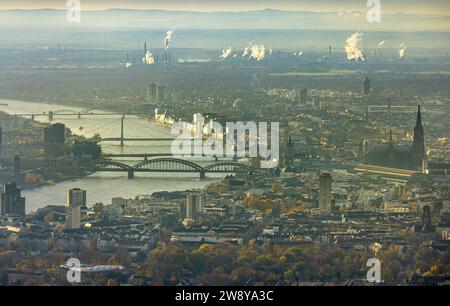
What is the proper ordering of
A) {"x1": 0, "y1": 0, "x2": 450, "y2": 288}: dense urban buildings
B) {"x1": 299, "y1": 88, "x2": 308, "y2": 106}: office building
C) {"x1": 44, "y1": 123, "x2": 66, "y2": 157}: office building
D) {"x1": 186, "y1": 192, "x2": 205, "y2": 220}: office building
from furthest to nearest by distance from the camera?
{"x1": 299, "y1": 88, "x2": 308, "y2": 106}: office building → {"x1": 44, "y1": 123, "x2": 66, "y2": 157}: office building → {"x1": 186, "y1": 192, "x2": 205, "y2": 220}: office building → {"x1": 0, "y1": 0, "x2": 450, "y2": 288}: dense urban buildings

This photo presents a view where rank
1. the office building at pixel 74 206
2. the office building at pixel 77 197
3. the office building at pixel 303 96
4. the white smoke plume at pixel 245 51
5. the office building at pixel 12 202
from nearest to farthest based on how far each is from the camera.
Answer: the office building at pixel 74 206 < the office building at pixel 12 202 < the office building at pixel 77 197 < the white smoke plume at pixel 245 51 < the office building at pixel 303 96

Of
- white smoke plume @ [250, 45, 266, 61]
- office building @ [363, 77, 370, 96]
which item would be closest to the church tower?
office building @ [363, 77, 370, 96]

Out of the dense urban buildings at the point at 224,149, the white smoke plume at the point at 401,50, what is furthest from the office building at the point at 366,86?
the white smoke plume at the point at 401,50

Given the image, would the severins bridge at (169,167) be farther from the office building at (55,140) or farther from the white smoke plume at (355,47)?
the white smoke plume at (355,47)

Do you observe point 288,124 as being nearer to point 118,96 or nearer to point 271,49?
point 271,49

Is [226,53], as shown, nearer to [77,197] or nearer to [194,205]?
[77,197]

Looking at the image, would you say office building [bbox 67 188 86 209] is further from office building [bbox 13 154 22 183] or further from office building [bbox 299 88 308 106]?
office building [bbox 299 88 308 106]
